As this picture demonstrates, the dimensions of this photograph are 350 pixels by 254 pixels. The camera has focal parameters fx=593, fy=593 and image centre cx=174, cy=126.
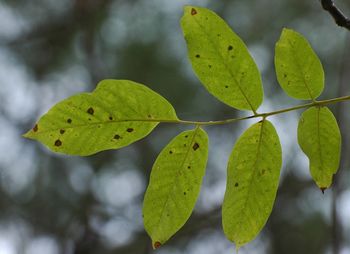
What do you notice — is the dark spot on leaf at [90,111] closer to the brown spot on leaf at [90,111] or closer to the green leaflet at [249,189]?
the brown spot on leaf at [90,111]

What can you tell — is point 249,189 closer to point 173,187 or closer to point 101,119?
point 173,187

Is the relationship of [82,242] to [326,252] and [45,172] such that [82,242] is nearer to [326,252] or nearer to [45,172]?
[45,172]

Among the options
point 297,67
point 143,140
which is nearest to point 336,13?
point 297,67

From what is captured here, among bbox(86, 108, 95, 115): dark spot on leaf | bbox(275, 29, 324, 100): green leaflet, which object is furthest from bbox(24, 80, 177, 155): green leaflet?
bbox(275, 29, 324, 100): green leaflet

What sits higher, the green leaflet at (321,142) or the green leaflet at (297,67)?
the green leaflet at (297,67)

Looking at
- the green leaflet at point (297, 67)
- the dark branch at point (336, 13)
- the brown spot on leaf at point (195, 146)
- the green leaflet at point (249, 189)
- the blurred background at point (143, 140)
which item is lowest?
the blurred background at point (143, 140)

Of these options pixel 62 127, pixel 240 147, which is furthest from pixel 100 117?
pixel 240 147

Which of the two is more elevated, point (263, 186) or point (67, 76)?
point (263, 186)

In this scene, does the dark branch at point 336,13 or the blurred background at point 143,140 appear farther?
the blurred background at point 143,140

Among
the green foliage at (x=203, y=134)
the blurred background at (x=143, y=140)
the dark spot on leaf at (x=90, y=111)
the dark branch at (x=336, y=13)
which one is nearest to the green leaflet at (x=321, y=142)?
the green foliage at (x=203, y=134)
